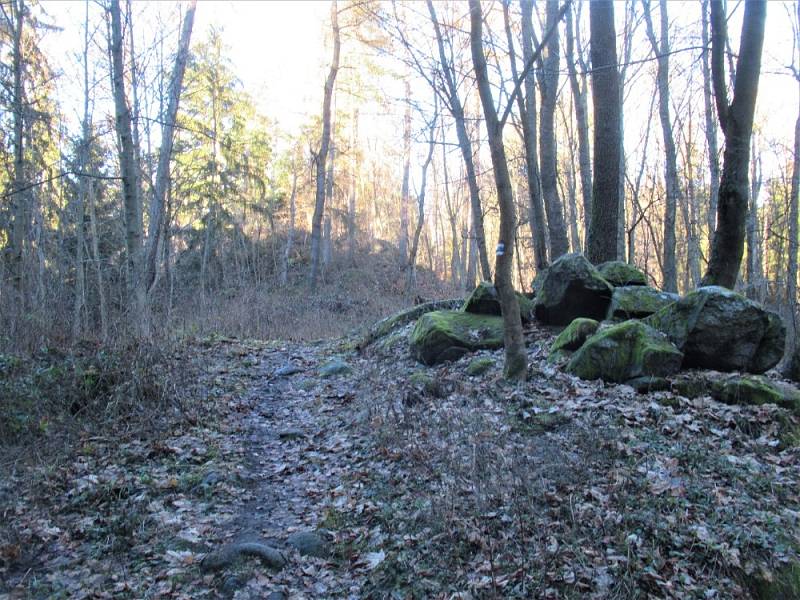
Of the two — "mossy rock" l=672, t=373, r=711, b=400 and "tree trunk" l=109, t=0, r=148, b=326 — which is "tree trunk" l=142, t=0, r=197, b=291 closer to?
"tree trunk" l=109, t=0, r=148, b=326

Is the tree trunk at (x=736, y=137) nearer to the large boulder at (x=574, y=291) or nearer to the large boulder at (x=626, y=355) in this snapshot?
the large boulder at (x=574, y=291)

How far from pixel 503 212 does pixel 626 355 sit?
2283 millimetres

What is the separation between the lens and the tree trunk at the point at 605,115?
961 cm

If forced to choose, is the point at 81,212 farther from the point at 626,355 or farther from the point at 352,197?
the point at 352,197

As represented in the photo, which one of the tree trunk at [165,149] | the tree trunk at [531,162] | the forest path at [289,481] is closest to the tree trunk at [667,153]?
the tree trunk at [531,162]

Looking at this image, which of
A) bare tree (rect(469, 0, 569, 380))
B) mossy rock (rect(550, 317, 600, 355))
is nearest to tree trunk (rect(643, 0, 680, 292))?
mossy rock (rect(550, 317, 600, 355))

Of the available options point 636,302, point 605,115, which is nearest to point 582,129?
point 605,115

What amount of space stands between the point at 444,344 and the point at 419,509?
4660 mm

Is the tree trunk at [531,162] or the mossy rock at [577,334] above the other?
the tree trunk at [531,162]

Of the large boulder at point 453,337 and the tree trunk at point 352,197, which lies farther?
the tree trunk at point 352,197

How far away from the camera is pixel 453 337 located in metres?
9.21

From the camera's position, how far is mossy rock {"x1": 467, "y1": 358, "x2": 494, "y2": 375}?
800cm

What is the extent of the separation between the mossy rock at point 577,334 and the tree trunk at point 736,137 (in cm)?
174

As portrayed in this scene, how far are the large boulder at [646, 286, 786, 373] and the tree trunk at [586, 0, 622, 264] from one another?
3.61 meters
